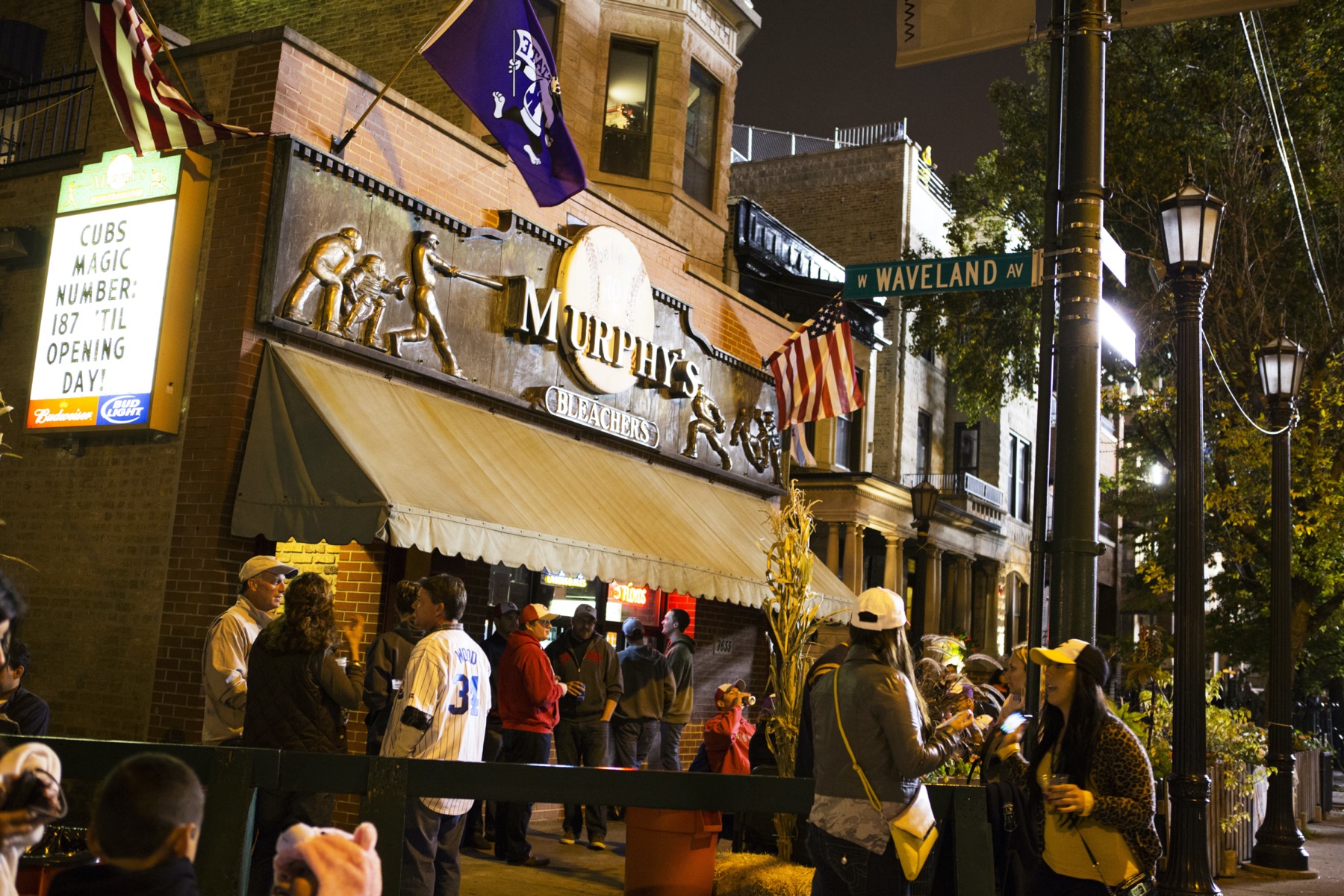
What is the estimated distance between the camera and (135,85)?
8922 millimetres

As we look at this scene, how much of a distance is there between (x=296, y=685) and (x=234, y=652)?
36.5 inches

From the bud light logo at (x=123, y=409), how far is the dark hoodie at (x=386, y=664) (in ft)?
8.76

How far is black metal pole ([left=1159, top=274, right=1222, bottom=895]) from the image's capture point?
805 cm

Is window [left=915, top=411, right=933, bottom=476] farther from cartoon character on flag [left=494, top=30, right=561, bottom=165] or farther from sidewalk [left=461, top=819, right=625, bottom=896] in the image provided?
sidewalk [left=461, top=819, right=625, bottom=896]

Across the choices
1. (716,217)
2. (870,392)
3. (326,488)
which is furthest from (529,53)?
(870,392)

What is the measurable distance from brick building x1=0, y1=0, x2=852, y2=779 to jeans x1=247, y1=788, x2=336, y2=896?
2.59 m

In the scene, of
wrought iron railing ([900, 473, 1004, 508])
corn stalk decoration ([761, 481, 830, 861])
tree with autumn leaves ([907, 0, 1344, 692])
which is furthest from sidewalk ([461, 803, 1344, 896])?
wrought iron railing ([900, 473, 1004, 508])

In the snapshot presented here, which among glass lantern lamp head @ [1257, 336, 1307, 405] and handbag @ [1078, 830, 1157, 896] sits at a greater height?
glass lantern lamp head @ [1257, 336, 1307, 405]

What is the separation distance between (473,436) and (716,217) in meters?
7.81

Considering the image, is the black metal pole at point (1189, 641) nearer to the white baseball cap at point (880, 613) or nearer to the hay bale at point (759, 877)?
the hay bale at point (759, 877)

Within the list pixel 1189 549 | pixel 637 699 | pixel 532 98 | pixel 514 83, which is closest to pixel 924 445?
pixel 637 699

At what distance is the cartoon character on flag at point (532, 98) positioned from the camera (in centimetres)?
1095

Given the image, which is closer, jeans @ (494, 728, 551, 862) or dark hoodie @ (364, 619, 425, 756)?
dark hoodie @ (364, 619, 425, 756)

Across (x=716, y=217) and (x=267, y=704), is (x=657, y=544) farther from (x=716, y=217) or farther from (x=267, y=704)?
(x=716, y=217)
